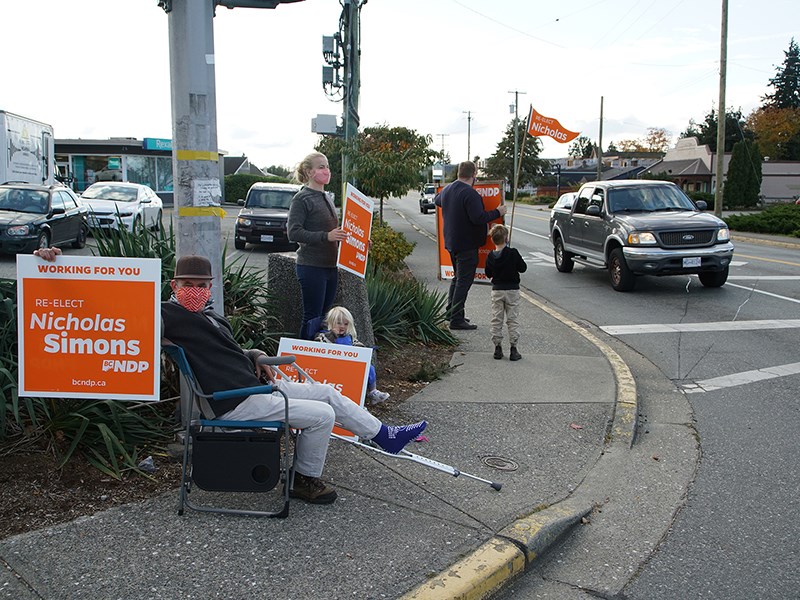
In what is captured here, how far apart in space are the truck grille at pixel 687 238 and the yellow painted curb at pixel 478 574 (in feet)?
33.0

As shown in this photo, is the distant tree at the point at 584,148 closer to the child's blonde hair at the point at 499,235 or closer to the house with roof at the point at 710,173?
the house with roof at the point at 710,173

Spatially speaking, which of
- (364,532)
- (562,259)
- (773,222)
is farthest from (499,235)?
(773,222)

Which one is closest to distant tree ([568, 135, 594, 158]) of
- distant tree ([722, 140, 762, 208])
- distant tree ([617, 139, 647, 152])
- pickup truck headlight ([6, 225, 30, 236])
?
distant tree ([617, 139, 647, 152])

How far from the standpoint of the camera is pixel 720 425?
21.3 ft

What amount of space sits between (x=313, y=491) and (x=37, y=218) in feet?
45.8

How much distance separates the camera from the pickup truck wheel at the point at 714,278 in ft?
44.7

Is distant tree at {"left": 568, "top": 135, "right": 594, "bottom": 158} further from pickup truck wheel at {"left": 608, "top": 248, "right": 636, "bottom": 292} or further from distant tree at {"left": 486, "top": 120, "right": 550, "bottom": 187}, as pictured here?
pickup truck wheel at {"left": 608, "top": 248, "right": 636, "bottom": 292}

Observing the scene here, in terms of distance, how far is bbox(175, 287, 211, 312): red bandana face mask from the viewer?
4.26 meters

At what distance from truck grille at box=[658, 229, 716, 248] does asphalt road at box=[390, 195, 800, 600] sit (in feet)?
2.89

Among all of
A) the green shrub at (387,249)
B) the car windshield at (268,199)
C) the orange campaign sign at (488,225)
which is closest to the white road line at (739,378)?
Answer: the orange campaign sign at (488,225)

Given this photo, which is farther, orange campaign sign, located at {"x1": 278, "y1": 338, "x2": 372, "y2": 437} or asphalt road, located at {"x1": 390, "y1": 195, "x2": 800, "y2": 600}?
orange campaign sign, located at {"x1": 278, "y1": 338, "x2": 372, "y2": 437}

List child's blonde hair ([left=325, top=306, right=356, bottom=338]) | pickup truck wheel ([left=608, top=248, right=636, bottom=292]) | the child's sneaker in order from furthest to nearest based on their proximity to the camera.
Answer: pickup truck wheel ([left=608, top=248, right=636, bottom=292]) < the child's sneaker < child's blonde hair ([left=325, top=306, right=356, bottom=338])

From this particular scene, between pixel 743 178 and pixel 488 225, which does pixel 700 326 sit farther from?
pixel 743 178

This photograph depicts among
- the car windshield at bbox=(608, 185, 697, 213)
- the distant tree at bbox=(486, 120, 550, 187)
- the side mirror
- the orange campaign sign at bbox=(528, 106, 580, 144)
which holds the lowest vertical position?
the side mirror
